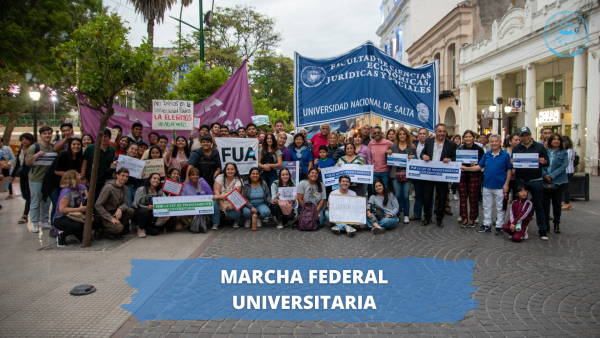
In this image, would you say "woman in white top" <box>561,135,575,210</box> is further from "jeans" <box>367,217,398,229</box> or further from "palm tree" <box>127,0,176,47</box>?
"palm tree" <box>127,0,176,47</box>

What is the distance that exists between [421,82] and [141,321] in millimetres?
7165

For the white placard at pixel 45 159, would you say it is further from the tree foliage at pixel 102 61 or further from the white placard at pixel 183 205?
the white placard at pixel 183 205

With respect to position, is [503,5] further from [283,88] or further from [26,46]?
[26,46]

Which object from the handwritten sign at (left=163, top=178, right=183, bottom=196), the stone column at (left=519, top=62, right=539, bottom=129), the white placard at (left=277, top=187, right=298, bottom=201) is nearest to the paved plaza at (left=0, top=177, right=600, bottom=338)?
the white placard at (left=277, top=187, right=298, bottom=201)

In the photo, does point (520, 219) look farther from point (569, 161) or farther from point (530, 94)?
point (530, 94)

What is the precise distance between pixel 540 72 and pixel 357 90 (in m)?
22.1

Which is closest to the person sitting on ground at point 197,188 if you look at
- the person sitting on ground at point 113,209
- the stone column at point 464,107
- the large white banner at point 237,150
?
the large white banner at point 237,150

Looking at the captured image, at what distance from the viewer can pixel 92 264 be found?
541 cm

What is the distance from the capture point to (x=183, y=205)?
7.32 meters

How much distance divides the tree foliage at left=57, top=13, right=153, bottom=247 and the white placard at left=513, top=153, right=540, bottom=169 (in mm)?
6526

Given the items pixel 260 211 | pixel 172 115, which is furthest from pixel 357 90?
pixel 172 115

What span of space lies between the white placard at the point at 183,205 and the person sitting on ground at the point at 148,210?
13 cm

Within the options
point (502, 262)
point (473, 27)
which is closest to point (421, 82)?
point (502, 262)

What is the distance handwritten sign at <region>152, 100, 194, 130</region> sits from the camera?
376 inches
